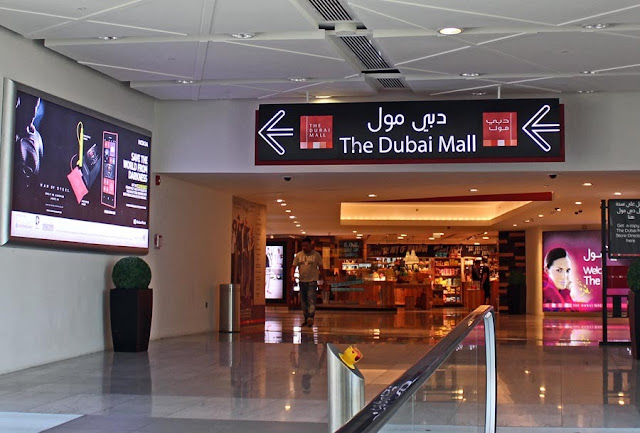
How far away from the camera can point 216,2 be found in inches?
276

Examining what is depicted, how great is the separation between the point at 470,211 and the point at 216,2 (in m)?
16.5

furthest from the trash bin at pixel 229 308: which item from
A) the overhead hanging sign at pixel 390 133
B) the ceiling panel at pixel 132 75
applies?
the ceiling panel at pixel 132 75

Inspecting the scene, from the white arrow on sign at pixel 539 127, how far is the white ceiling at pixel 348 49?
317mm

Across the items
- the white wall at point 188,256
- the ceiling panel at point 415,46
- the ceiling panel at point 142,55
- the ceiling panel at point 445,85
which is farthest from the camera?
the white wall at point 188,256

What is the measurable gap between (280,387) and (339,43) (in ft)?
11.2

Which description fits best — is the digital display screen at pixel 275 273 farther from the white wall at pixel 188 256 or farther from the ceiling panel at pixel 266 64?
the ceiling panel at pixel 266 64

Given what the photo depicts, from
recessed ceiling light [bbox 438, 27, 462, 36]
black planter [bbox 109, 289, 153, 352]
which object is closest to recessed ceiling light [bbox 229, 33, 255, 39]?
recessed ceiling light [bbox 438, 27, 462, 36]

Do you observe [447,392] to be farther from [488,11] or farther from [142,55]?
[142,55]

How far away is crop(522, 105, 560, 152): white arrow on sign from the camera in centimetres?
1036

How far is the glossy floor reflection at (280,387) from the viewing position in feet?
18.0

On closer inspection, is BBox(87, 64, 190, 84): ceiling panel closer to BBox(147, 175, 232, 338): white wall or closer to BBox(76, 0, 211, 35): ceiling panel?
BBox(76, 0, 211, 35): ceiling panel

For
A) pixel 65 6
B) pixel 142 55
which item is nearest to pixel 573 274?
pixel 142 55

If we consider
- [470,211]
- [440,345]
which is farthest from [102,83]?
[470,211]

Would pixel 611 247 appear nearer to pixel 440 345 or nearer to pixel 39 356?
pixel 39 356
